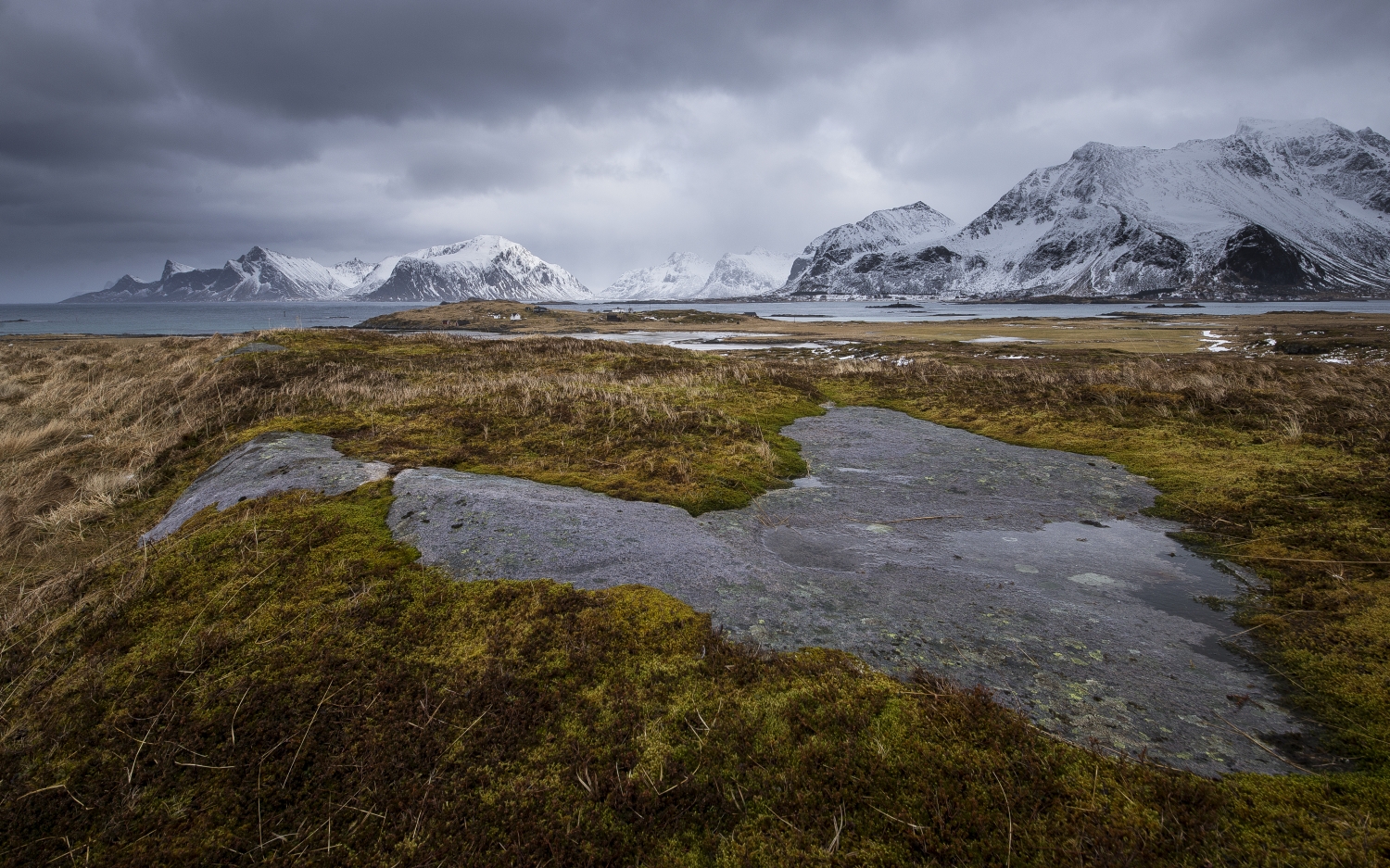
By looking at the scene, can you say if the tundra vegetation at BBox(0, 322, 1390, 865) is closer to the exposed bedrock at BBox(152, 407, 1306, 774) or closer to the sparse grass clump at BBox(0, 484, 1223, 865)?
the sparse grass clump at BBox(0, 484, 1223, 865)

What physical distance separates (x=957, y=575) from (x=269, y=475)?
9.71 metres

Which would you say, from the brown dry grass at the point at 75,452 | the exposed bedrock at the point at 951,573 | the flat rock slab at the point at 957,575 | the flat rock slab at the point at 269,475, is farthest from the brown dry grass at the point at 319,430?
the flat rock slab at the point at 957,575

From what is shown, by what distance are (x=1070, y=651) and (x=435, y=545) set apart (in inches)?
255

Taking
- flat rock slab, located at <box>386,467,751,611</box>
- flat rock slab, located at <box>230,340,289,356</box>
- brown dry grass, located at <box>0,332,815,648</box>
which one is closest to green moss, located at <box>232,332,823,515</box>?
brown dry grass, located at <box>0,332,815,648</box>

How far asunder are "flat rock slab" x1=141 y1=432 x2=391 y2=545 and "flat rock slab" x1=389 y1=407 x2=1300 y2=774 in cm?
95

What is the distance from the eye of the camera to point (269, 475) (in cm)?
817

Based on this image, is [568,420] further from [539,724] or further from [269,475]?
[539,724]

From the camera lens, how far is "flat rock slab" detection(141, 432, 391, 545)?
24.7 feet

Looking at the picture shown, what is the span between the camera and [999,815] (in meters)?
3.01

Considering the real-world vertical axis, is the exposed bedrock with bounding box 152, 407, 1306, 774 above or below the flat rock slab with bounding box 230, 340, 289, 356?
below

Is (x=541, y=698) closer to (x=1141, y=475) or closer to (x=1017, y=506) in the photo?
(x=1017, y=506)

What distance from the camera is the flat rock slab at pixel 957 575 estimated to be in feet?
13.5

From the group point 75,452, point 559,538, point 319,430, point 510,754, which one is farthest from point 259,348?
point 510,754

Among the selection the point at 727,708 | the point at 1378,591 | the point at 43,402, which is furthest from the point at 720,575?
the point at 43,402
